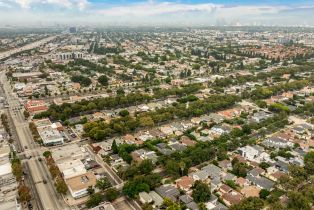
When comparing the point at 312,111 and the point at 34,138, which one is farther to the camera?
the point at 312,111

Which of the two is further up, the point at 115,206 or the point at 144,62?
the point at 144,62

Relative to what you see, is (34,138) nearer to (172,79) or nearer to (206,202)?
(206,202)

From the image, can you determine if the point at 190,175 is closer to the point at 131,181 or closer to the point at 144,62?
the point at 131,181

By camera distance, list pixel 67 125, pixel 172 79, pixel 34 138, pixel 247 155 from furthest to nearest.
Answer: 1. pixel 172 79
2. pixel 67 125
3. pixel 34 138
4. pixel 247 155

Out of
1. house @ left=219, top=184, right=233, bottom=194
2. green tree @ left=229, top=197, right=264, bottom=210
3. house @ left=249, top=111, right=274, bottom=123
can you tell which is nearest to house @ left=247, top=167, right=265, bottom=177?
house @ left=219, top=184, right=233, bottom=194

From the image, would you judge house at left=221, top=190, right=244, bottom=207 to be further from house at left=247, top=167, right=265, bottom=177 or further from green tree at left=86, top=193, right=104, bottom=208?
green tree at left=86, top=193, right=104, bottom=208

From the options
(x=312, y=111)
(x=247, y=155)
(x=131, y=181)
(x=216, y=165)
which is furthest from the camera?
(x=312, y=111)

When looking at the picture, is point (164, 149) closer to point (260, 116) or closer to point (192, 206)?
point (192, 206)

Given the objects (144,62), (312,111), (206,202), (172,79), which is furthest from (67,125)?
(144,62)
